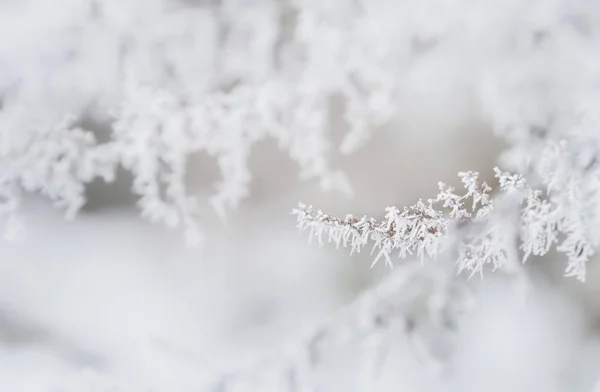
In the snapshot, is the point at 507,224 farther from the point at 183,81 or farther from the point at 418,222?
the point at 183,81

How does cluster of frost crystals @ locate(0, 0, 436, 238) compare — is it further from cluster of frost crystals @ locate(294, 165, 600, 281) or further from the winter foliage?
cluster of frost crystals @ locate(294, 165, 600, 281)

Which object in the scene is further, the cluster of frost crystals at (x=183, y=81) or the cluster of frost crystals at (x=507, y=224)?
the cluster of frost crystals at (x=183, y=81)

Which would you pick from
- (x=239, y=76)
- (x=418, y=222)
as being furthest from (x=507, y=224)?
(x=239, y=76)

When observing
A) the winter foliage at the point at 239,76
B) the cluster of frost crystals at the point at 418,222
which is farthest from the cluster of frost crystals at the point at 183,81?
the cluster of frost crystals at the point at 418,222

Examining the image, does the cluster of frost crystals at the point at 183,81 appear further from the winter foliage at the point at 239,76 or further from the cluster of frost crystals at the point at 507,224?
the cluster of frost crystals at the point at 507,224

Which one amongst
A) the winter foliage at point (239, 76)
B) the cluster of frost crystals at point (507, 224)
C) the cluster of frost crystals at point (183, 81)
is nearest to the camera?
the cluster of frost crystals at point (507, 224)

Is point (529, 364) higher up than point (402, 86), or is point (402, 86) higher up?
point (402, 86)

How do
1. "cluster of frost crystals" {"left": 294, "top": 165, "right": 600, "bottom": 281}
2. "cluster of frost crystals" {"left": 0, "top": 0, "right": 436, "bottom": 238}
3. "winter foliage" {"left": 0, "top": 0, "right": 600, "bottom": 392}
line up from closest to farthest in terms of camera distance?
"cluster of frost crystals" {"left": 294, "top": 165, "right": 600, "bottom": 281}, "winter foliage" {"left": 0, "top": 0, "right": 600, "bottom": 392}, "cluster of frost crystals" {"left": 0, "top": 0, "right": 436, "bottom": 238}

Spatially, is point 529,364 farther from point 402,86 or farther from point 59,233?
point 59,233

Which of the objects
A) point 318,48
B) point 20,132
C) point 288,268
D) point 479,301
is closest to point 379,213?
point 288,268

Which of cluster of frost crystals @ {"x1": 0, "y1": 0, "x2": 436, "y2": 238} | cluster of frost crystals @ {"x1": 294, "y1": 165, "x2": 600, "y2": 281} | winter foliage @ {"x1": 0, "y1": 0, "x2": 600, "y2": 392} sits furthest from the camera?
cluster of frost crystals @ {"x1": 0, "y1": 0, "x2": 436, "y2": 238}

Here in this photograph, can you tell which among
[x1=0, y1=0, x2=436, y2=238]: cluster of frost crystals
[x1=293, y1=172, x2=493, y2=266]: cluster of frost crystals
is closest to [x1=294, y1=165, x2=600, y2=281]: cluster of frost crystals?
[x1=293, y1=172, x2=493, y2=266]: cluster of frost crystals
